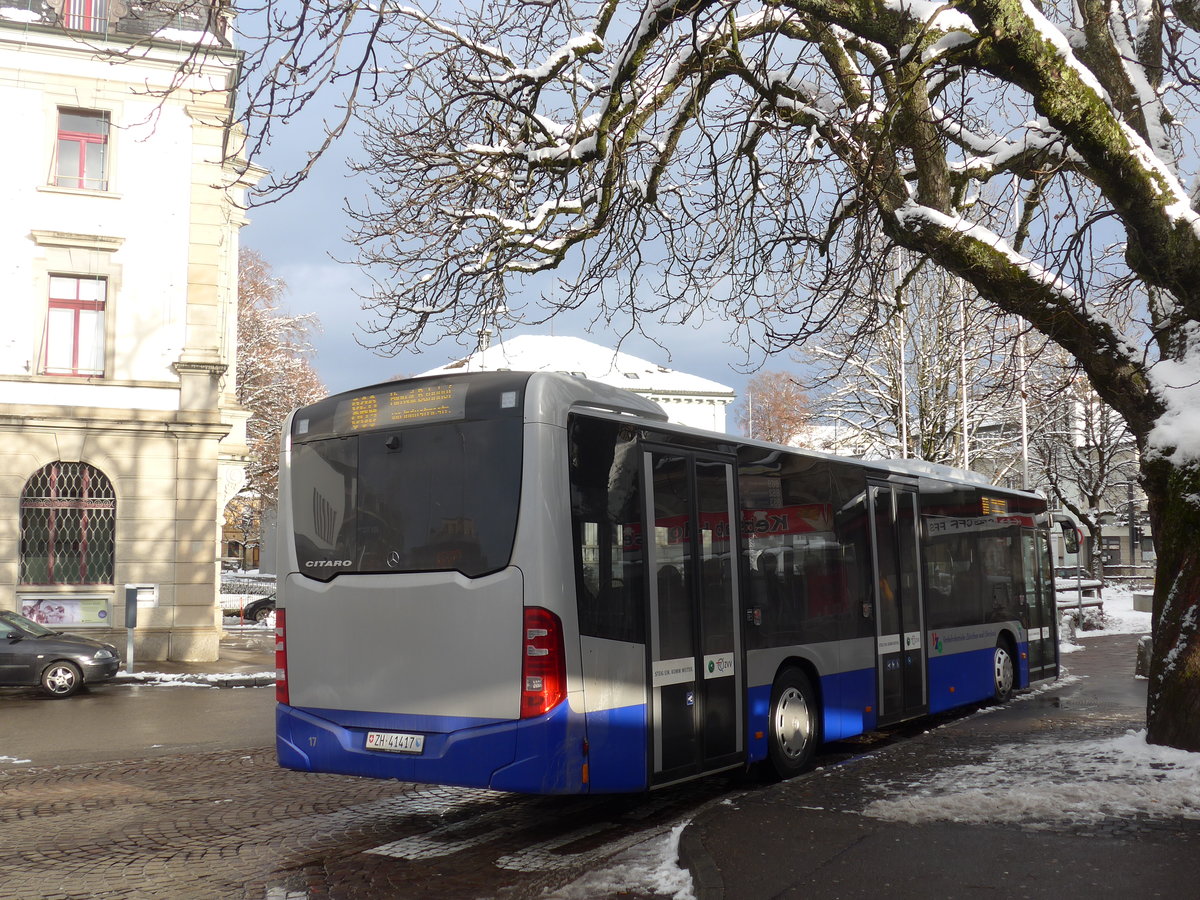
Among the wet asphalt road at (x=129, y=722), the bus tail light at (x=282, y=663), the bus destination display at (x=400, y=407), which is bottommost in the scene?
the wet asphalt road at (x=129, y=722)

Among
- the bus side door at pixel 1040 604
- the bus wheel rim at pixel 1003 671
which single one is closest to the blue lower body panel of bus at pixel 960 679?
the bus wheel rim at pixel 1003 671

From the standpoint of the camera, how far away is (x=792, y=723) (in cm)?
947

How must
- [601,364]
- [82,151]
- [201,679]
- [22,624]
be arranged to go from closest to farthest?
[22,624]
[201,679]
[82,151]
[601,364]

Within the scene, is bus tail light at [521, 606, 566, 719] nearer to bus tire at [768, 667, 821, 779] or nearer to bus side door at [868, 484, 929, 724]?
bus tire at [768, 667, 821, 779]

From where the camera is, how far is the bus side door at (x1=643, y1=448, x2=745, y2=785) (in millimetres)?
7820

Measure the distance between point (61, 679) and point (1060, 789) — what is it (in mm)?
15247

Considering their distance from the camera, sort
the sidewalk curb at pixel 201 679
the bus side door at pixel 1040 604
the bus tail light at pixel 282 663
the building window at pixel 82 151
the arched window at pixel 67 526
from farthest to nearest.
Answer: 1. the building window at pixel 82 151
2. the arched window at pixel 67 526
3. the sidewalk curb at pixel 201 679
4. the bus side door at pixel 1040 604
5. the bus tail light at pixel 282 663

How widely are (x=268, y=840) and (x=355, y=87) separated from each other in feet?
15.9

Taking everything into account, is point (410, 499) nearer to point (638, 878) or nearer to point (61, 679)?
point (638, 878)

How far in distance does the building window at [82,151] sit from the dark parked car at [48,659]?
29.8 ft

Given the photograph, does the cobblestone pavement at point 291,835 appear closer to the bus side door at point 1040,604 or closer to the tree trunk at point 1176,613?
the tree trunk at point 1176,613

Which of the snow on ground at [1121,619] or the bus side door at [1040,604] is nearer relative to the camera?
the bus side door at [1040,604]

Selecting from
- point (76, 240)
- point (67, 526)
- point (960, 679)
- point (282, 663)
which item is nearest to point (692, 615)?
point (282, 663)

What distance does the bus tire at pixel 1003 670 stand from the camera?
14.0 m
